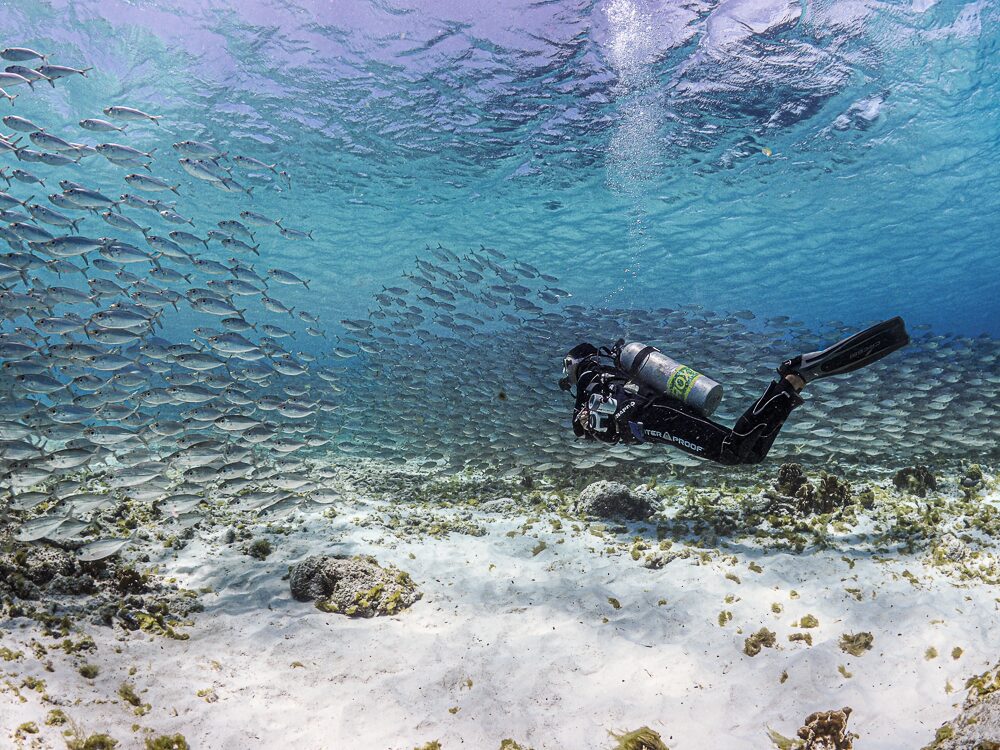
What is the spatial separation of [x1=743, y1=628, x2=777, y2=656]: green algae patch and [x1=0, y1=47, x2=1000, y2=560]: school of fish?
3803 mm

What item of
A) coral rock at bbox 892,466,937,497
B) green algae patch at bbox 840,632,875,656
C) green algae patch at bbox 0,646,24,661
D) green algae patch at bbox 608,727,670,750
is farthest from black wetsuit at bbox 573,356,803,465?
coral rock at bbox 892,466,937,497

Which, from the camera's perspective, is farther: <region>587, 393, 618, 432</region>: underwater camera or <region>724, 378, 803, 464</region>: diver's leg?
<region>587, 393, 618, 432</region>: underwater camera

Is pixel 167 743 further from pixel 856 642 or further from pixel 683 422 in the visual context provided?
pixel 856 642

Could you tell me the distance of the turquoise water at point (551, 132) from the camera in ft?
41.2

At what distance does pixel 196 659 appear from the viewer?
4.81 meters

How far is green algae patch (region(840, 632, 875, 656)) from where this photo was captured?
14.9 feet

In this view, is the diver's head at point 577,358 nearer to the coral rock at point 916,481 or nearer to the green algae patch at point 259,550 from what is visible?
the green algae patch at point 259,550

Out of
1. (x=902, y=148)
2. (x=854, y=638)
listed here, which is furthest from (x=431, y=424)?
(x=902, y=148)

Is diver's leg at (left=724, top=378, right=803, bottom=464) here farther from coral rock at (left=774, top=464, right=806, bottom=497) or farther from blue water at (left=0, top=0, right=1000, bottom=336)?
blue water at (left=0, top=0, right=1000, bottom=336)

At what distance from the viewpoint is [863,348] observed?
4402mm

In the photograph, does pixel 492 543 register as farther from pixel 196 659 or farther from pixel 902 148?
pixel 902 148

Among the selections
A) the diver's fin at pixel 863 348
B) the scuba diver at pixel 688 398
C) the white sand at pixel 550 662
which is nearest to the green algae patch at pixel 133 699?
the white sand at pixel 550 662

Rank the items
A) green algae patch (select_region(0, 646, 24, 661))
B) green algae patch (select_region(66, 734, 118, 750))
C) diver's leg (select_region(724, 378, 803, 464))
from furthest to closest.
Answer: diver's leg (select_region(724, 378, 803, 464)) < green algae patch (select_region(0, 646, 24, 661)) < green algae patch (select_region(66, 734, 118, 750))

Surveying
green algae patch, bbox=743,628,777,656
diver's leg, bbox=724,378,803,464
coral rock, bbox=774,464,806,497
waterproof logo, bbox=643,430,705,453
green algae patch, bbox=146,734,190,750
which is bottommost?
green algae patch, bbox=146,734,190,750
